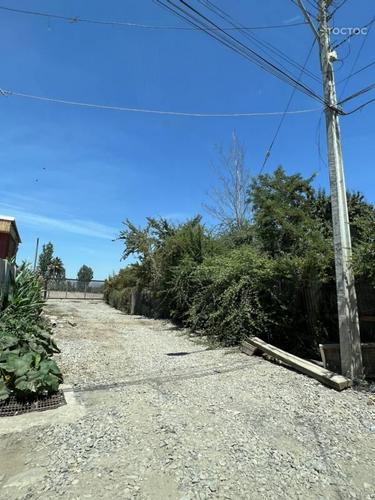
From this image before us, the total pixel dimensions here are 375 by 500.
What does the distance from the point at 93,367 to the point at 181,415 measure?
9.22ft

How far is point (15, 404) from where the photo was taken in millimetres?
4352

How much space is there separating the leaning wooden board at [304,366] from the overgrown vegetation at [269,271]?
2.63ft

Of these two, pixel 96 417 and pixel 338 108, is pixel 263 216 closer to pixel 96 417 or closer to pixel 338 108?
pixel 338 108

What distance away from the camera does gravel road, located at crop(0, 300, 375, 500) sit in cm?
286

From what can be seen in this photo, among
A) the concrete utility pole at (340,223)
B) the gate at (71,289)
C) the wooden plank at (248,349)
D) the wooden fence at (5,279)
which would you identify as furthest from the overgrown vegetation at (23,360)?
the gate at (71,289)

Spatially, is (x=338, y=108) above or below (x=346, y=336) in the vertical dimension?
above

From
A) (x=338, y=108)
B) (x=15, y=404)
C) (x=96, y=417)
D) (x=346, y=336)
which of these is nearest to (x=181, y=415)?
(x=96, y=417)

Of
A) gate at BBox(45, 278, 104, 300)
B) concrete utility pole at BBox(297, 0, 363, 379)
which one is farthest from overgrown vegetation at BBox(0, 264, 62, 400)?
gate at BBox(45, 278, 104, 300)

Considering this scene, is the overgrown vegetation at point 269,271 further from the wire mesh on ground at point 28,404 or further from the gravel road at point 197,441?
the wire mesh on ground at point 28,404

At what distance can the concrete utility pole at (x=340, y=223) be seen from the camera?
20.0ft

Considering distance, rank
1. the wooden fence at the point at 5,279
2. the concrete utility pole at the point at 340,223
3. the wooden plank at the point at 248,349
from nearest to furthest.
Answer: the concrete utility pole at the point at 340,223 → the wooden fence at the point at 5,279 → the wooden plank at the point at 248,349

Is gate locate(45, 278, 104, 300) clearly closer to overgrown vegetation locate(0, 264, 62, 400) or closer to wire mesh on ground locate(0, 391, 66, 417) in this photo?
overgrown vegetation locate(0, 264, 62, 400)

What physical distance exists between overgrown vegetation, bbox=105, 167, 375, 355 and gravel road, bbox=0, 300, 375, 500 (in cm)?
251

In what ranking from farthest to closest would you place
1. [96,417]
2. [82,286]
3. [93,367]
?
[82,286] < [93,367] < [96,417]
